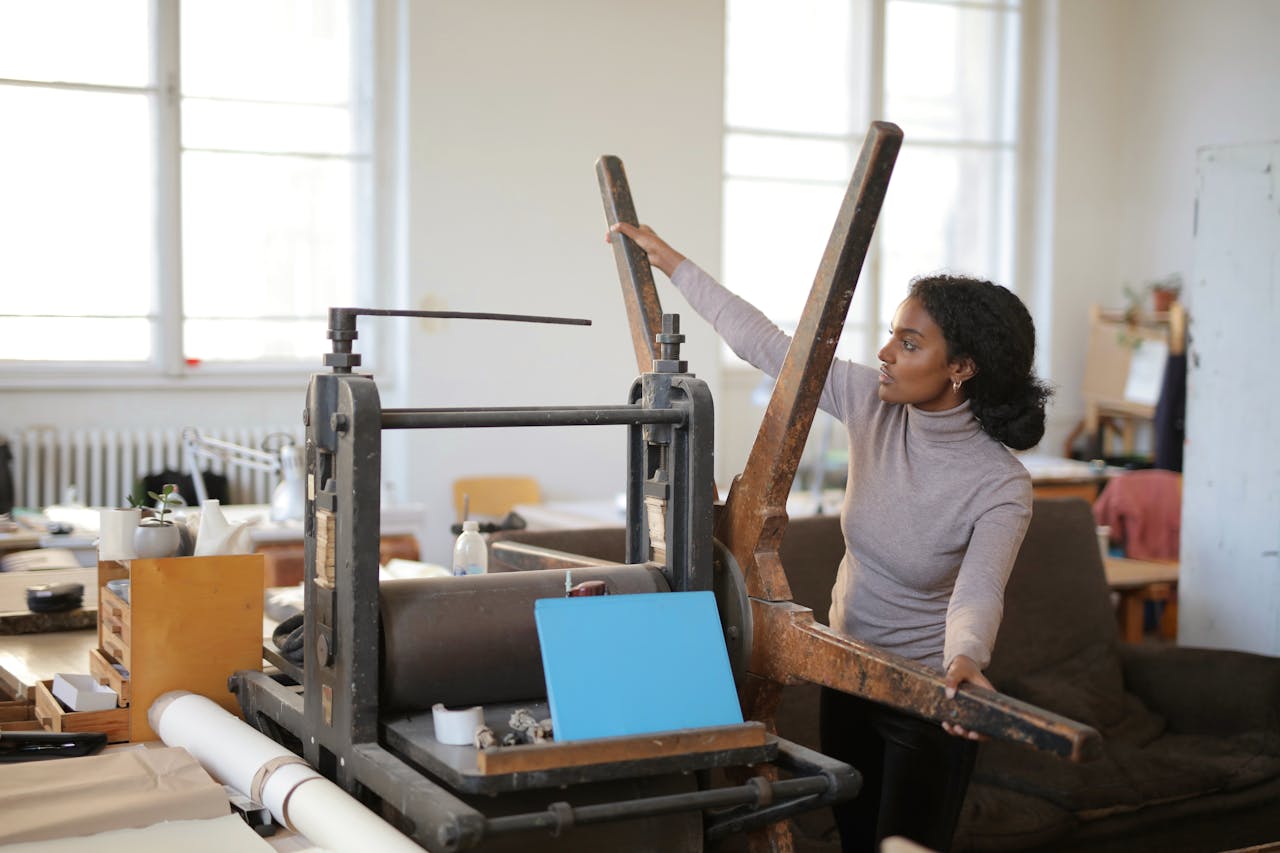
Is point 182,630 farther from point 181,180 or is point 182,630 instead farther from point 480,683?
point 181,180

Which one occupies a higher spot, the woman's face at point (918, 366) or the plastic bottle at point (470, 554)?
the woman's face at point (918, 366)

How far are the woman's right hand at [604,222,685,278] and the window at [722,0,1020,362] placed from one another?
6.00 meters

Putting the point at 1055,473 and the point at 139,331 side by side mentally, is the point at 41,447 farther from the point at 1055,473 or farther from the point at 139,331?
the point at 1055,473

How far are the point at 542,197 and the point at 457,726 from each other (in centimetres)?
591

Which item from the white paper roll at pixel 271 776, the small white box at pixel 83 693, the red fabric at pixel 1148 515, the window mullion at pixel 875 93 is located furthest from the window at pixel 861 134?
the white paper roll at pixel 271 776

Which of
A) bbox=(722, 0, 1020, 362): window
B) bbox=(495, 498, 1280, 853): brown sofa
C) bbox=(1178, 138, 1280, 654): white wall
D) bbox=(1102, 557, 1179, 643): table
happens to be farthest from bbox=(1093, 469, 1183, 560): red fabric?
bbox=(722, 0, 1020, 362): window

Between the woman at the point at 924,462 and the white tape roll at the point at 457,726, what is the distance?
0.77 meters

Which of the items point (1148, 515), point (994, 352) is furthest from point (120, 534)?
point (1148, 515)

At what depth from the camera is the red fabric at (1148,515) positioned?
599cm

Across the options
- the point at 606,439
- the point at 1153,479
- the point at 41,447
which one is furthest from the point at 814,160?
the point at 41,447

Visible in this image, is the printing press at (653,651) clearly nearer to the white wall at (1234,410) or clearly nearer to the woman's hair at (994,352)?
the woman's hair at (994,352)

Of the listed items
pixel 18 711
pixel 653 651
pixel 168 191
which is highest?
pixel 168 191

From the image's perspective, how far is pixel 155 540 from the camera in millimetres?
2107

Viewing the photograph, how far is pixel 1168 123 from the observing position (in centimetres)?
861
